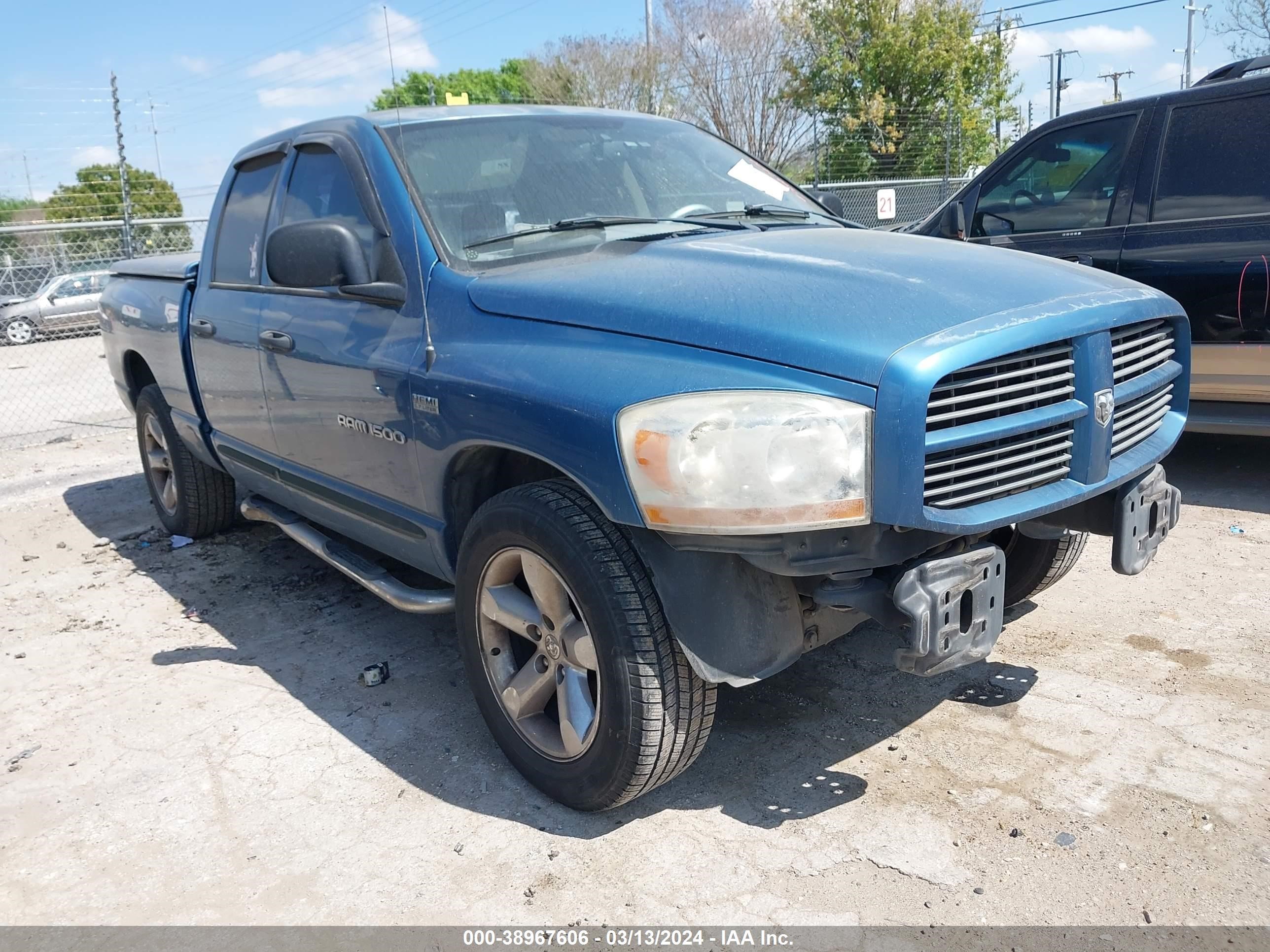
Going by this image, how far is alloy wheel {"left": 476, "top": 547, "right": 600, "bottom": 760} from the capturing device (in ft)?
9.12

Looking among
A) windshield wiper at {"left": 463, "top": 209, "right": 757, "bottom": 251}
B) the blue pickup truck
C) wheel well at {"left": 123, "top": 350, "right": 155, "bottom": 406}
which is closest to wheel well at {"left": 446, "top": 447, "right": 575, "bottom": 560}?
the blue pickup truck

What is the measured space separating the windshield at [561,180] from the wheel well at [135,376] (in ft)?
9.93

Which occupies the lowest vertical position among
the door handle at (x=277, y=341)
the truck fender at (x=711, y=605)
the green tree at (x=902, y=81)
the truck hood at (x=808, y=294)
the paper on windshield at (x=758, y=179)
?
the truck fender at (x=711, y=605)

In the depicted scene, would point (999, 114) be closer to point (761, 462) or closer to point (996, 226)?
point (996, 226)

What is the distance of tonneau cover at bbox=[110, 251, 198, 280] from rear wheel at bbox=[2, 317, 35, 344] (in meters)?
14.9

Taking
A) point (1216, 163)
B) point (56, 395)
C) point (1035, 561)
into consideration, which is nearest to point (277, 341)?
point (1035, 561)

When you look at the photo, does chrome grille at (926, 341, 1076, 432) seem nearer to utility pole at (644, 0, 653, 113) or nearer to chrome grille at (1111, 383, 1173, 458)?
chrome grille at (1111, 383, 1173, 458)

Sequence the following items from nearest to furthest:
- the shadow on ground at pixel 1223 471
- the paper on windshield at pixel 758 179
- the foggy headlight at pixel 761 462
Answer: the foggy headlight at pixel 761 462 → the paper on windshield at pixel 758 179 → the shadow on ground at pixel 1223 471

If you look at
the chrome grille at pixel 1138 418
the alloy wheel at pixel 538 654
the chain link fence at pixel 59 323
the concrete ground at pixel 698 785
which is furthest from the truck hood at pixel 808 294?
the chain link fence at pixel 59 323

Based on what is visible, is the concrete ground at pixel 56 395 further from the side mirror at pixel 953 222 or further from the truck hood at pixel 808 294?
the truck hood at pixel 808 294

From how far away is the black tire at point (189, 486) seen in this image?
5.45 meters

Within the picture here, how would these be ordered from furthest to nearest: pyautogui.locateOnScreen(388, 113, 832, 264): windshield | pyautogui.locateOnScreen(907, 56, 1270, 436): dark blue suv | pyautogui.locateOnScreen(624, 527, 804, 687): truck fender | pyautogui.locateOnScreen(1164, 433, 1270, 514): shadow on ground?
1. pyautogui.locateOnScreen(1164, 433, 1270, 514): shadow on ground
2. pyautogui.locateOnScreen(907, 56, 1270, 436): dark blue suv
3. pyautogui.locateOnScreen(388, 113, 832, 264): windshield
4. pyautogui.locateOnScreen(624, 527, 804, 687): truck fender

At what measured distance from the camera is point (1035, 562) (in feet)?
12.0

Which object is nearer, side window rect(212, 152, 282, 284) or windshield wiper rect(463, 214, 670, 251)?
windshield wiper rect(463, 214, 670, 251)
